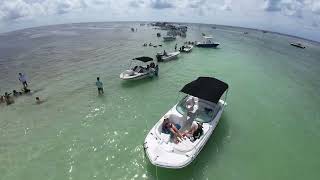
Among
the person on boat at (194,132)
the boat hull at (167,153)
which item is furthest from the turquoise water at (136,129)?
the person on boat at (194,132)

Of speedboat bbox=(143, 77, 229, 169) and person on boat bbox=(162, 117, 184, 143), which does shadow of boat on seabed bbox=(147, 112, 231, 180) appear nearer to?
speedboat bbox=(143, 77, 229, 169)

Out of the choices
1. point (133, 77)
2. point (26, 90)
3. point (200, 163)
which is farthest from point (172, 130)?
point (26, 90)

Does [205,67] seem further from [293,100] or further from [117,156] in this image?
[117,156]

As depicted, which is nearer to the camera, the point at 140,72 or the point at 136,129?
the point at 136,129

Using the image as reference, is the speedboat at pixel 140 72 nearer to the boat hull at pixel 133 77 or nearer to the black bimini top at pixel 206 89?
the boat hull at pixel 133 77

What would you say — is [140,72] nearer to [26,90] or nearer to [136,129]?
[136,129]

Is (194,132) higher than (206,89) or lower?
lower

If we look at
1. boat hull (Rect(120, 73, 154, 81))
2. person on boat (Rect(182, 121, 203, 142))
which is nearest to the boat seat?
person on boat (Rect(182, 121, 203, 142))

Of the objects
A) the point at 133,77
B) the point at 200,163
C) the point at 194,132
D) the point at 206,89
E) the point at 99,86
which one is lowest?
the point at 200,163
